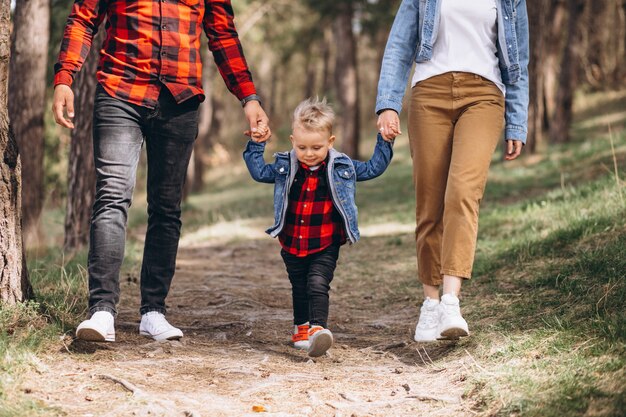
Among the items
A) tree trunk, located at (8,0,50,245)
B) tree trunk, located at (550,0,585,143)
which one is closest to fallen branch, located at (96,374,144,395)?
tree trunk, located at (8,0,50,245)

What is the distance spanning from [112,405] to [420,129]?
7.72 feet

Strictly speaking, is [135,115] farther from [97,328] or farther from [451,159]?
[451,159]

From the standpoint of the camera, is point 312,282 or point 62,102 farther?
point 312,282

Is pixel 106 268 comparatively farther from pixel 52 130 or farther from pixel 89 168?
pixel 52 130

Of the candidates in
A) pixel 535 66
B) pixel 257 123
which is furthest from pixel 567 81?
pixel 257 123

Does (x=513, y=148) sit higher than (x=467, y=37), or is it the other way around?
(x=467, y=37)

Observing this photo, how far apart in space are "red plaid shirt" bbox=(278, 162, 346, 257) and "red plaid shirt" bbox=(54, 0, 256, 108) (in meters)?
0.79

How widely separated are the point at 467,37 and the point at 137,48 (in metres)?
1.89

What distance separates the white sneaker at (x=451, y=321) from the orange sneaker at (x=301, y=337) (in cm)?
87

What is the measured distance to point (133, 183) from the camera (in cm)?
454

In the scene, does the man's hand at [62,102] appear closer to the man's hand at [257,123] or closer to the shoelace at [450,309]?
the man's hand at [257,123]

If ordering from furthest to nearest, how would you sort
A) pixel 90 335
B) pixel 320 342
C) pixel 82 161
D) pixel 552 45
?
pixel 552 45 < pixel 82 161 < pixel 320 342 < pixel 90 335

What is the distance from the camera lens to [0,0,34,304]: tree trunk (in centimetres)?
439

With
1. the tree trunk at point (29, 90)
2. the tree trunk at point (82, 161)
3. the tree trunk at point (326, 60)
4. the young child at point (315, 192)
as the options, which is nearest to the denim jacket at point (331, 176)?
the young child at point (315, 192)
